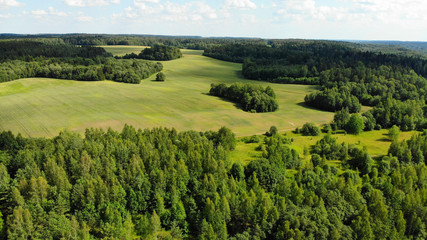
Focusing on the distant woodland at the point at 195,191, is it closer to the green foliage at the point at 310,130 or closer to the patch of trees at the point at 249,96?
the green foliage at the point at 310,130

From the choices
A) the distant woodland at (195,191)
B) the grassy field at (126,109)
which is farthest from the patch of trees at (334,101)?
the distant woodland at (195,191)

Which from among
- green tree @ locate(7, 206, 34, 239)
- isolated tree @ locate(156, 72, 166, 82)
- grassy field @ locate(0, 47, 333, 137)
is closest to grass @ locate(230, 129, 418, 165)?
grassy field @ locate(0, 47, 333, 137)

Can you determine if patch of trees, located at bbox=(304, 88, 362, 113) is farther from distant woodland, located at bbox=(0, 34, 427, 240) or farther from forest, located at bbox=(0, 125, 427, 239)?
forest, located at bbox=(0, 125, 427, 239)

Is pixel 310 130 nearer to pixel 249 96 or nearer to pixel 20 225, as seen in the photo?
pixel 249 96

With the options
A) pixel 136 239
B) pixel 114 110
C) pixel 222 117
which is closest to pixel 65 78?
pixel 114 110

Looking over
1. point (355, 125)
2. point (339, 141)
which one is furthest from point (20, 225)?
point (355, 125)
